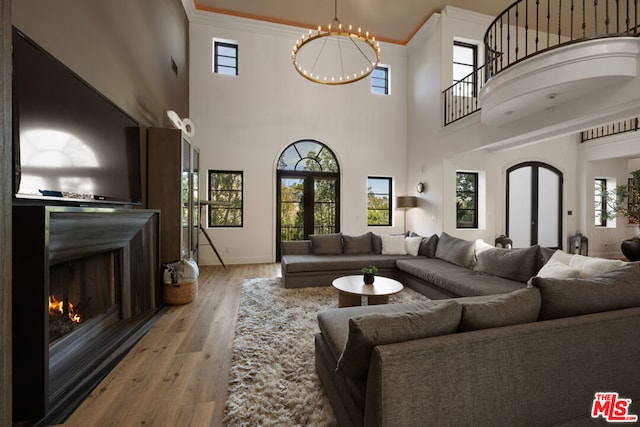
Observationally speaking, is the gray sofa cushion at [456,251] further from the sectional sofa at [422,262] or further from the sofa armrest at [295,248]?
the sofa armrest at [295,248]

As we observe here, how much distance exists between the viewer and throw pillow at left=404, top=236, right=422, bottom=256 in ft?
15.2

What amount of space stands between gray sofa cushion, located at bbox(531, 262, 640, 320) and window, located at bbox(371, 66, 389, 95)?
6.29 m

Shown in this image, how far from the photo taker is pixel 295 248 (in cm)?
464

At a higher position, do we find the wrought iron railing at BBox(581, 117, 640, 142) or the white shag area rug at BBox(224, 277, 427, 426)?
the wrought iron railing at BBox(581, 117, 640, 142)

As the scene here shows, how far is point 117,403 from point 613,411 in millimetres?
2810

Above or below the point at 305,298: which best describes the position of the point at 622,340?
above

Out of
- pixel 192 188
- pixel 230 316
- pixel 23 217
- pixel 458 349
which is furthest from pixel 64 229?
pixel 192 188

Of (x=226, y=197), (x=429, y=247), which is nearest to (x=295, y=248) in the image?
(x=429, y=247)

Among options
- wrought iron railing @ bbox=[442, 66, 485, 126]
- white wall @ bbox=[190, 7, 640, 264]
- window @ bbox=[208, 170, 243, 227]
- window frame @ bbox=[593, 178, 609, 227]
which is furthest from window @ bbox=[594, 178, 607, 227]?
window @ bbox=[208, 170, 243, 227]

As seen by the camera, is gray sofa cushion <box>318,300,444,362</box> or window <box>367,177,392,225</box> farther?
window <box>367,177,392,225</box>

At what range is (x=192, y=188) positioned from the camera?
4.41 m

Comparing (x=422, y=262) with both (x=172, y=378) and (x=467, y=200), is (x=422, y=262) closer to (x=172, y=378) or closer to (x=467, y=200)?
(x=467, y=200)

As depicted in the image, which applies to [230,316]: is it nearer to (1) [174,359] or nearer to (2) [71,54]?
(1) [174,359]

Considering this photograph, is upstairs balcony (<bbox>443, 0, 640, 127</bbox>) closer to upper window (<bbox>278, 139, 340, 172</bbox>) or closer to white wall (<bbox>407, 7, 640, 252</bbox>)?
white wall (<bbox>407, 7, 640, 252</bbox>)
